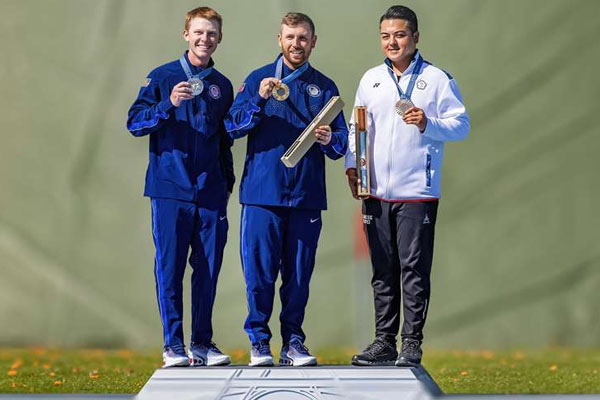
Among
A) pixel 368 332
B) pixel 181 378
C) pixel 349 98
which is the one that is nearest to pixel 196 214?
pixel 181 378

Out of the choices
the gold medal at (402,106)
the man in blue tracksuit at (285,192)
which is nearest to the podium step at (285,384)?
the man in blue tracksuit at (285,192)

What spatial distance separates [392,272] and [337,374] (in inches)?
28.2

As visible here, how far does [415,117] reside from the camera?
5.65 metres

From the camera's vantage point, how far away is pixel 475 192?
28.8ft

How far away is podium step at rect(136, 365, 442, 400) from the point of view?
5312 mm

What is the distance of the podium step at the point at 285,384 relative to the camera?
17.4 ft

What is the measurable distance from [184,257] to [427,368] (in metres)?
2.79

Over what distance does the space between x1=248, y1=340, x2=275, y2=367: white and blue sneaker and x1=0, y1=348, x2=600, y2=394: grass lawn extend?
1116 millimetres

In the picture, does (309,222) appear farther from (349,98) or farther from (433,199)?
(349,98)

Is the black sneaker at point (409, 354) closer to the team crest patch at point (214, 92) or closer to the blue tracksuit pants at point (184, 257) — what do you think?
the blue tracksuit pants at point (184, 257)

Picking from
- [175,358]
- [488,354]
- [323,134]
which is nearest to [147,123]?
[323,134]

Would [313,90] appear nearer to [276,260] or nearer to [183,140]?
[183,140]

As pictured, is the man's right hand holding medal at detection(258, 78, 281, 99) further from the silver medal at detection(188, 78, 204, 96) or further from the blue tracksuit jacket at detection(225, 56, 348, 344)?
the silver medal at detection(188, 78, 204, 96)

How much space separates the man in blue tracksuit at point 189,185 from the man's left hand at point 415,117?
1025mm
